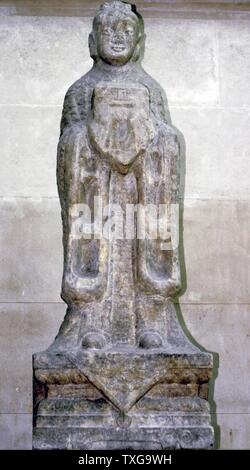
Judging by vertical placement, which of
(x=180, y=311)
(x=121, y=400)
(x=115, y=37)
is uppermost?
(x=115, y=37)

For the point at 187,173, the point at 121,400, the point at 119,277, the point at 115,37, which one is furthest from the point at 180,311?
the point at 115,37

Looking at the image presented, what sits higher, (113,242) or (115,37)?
(115,37)

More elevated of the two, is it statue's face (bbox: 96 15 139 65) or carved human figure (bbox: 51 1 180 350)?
statue's face (bbox: 96 15 139 65)

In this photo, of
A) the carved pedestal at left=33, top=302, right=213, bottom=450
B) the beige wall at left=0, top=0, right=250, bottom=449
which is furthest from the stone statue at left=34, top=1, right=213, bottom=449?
the beige wall at left=0, top=0, right=250, bottom=449

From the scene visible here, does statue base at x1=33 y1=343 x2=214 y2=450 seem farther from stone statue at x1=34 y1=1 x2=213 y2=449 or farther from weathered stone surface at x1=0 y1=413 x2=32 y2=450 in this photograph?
weathered stone surface at x1=0 y1=413 x2=32 y2=450

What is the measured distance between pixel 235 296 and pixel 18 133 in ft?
6.01

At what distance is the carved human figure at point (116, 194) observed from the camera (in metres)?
4.18

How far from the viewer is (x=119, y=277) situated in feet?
13.9

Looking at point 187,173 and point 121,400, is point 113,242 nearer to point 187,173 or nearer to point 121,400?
point 121,400

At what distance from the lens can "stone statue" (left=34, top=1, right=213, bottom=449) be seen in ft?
13.1

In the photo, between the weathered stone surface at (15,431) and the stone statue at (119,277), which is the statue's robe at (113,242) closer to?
the stone statue at (119,277)

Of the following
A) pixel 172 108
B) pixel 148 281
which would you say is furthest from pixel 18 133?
pixel 148 281

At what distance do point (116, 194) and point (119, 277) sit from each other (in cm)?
41

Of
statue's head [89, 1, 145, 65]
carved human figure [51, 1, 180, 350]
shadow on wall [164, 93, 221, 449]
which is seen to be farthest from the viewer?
shadow on wall [164, 93, 221, 449]
